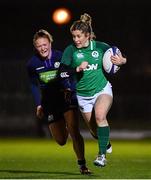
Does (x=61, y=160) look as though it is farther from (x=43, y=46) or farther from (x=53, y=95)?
(x=43, y=46)

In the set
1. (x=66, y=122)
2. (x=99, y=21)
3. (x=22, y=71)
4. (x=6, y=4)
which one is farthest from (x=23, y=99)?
(x=66, y=122)

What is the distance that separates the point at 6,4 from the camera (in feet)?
110

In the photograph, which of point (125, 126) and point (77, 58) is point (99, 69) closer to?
point (77, 58)

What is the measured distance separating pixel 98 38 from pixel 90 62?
17197 mm

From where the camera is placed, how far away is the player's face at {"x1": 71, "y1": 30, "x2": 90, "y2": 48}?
11.1 m

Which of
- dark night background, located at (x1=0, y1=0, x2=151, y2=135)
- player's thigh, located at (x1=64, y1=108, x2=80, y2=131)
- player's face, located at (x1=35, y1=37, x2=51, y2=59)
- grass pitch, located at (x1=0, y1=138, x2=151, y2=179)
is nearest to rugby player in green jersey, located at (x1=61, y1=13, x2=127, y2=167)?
player's thigh, located at (x1=64, y1=108, x2=80, y2=131)

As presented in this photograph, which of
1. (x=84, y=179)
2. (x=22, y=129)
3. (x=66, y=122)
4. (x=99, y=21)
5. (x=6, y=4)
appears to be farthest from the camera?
(x=6, y=4)

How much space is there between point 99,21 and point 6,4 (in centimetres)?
420

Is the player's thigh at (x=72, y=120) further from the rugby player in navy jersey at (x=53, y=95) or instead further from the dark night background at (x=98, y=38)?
the dark night background at (x=98, y=38)

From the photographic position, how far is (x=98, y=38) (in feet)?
93.3

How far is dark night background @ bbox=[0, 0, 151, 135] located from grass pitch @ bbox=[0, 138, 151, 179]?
2.29 m

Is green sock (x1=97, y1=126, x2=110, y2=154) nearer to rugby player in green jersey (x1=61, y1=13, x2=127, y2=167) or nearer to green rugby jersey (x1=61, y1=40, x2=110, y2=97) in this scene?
rugby player in green jersey (x1=61, y1=13, x2=127, y2=167)

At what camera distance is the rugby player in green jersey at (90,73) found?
36.6 feet

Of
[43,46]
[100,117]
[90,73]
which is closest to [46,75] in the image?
[43,46]
